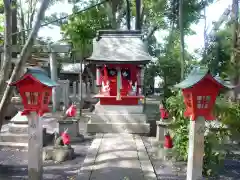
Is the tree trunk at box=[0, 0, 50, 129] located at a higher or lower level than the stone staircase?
higher

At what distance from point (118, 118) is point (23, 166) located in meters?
4.90

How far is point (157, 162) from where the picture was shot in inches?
287

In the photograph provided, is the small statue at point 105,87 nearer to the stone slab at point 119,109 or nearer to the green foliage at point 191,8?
the stone slab at point 119,109

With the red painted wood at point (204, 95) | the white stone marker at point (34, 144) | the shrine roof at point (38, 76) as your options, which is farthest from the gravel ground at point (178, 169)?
the shrine roof at point (38, 76)

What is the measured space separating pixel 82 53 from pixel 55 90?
291cm

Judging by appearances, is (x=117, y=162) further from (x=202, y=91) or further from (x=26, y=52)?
(x=26, y=52)

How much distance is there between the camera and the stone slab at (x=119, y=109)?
11234 mm

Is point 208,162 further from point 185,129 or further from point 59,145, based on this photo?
point 59,145

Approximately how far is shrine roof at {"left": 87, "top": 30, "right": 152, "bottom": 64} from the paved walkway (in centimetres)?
344

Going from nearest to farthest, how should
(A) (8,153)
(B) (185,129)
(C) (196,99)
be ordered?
1. (C) (196,99)
2. (B) (185,129)
3. (A) (8,153)

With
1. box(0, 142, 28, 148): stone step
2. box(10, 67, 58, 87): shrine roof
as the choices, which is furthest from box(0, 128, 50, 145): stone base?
box(10, 67, 58, 87): shrine roof

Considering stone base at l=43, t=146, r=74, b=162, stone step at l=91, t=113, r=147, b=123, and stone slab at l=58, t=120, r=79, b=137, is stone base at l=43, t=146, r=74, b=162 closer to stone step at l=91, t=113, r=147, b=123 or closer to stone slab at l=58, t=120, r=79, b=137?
stone slab at l=58, t=120, r=79, b=137

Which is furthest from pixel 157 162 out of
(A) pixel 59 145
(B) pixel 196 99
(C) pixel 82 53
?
(C) pixel 82 53

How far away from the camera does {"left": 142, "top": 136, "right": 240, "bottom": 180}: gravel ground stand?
249 inches
